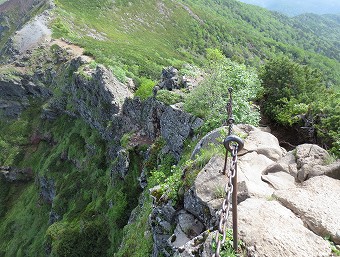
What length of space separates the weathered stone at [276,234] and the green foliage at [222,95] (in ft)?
30.6

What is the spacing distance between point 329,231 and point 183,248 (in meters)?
4.32

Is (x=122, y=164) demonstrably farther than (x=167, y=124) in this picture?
Yes

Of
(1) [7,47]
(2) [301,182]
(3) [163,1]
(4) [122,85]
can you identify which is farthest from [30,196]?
(3) [163,1]

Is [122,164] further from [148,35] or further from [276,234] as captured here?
[148,35]

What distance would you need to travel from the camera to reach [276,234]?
8.49 metres

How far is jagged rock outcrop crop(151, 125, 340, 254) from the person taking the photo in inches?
330

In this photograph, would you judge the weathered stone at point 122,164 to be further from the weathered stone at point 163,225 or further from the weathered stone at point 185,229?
the weathered stone at point 185,229

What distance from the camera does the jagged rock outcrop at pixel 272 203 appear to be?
27.5 feet

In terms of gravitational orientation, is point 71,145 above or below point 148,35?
above

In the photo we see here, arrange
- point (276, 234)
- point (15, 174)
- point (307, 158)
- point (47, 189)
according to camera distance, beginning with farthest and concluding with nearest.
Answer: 1. point (15, 174)
2. point (47, 189)
3. point (307, 158)
4. point (276, 234)

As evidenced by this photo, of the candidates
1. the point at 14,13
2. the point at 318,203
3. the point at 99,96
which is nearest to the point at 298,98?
the point at 318,203

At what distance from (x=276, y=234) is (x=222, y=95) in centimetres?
1342

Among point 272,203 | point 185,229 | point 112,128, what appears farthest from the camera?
point 112,128

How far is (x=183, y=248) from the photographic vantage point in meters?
9.48
